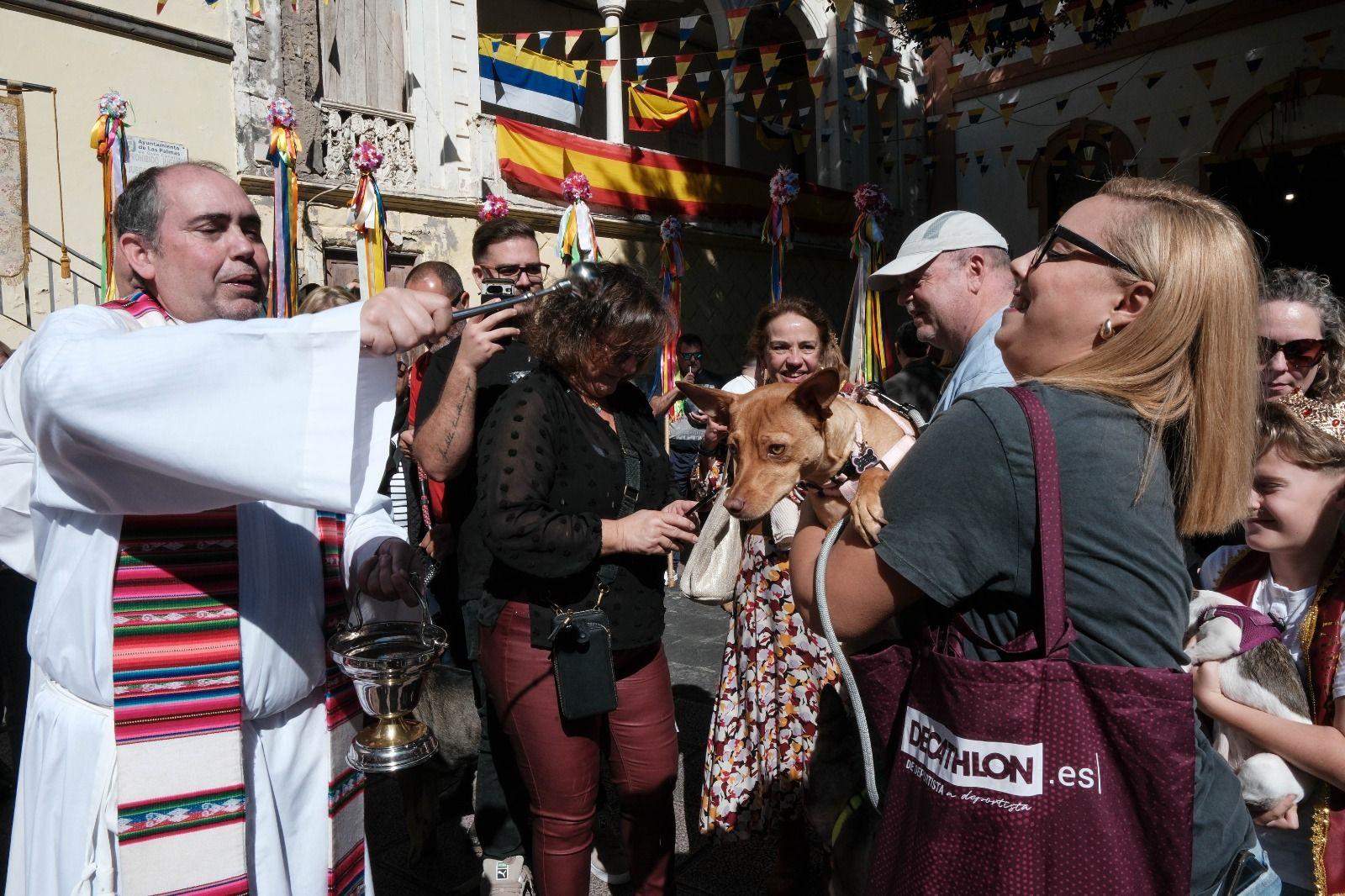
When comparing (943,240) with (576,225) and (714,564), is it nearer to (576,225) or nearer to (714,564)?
(714,564)

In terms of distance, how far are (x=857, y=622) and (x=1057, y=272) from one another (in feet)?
2.20

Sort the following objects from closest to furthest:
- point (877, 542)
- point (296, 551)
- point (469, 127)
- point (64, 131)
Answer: point (877, 542), point (296, 551), point (64, 131), point (469, 127)

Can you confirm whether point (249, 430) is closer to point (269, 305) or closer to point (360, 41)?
point (269, 305)

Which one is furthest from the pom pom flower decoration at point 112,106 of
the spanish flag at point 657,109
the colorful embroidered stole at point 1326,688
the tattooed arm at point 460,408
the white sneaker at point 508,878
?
the colorful embroidered stole at point 1326,688

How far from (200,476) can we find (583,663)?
1.27 metres

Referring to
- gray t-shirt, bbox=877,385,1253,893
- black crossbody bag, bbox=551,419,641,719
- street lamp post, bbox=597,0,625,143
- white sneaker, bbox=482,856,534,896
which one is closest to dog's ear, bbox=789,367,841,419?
gray t-shirt, bbox=877,385,1253,893

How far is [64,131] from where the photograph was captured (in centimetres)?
→ 898

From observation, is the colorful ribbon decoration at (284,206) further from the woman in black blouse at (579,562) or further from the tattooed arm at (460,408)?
the woman in black blouse at (579,562)

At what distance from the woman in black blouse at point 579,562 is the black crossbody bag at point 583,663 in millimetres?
48

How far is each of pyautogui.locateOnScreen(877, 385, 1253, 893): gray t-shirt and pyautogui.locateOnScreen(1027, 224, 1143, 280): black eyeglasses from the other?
236 millimetres

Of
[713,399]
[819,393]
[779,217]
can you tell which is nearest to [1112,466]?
[819,393]

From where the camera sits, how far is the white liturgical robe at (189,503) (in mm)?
1430

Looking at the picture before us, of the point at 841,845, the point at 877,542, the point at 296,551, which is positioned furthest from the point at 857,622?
the point at 296,551

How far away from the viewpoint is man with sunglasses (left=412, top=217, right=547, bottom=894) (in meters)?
2.82
